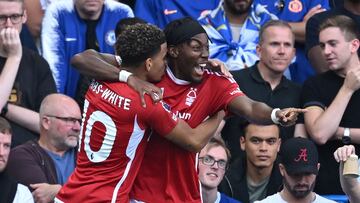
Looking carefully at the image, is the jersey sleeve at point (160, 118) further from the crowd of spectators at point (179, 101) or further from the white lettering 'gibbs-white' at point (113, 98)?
the white lettering 'gibbs-white' at point (113, 98)

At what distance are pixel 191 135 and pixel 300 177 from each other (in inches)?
72.5

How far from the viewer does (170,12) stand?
38.1ft

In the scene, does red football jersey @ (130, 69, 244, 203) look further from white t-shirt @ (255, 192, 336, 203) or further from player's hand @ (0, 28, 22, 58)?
player's hand @ (0, 28, 22, 58)

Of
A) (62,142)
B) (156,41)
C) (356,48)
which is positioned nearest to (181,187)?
(156,41)

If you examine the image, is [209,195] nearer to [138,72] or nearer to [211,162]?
[211,162]

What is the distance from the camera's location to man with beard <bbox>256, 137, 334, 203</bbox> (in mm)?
9398

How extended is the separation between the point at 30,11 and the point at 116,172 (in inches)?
164

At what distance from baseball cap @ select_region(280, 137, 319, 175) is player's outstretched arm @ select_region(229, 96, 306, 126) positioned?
1534 millimetres

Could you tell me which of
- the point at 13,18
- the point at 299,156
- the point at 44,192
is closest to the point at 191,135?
the point at 299,156

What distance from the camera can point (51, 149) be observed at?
10.0 m

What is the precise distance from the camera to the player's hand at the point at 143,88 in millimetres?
7621

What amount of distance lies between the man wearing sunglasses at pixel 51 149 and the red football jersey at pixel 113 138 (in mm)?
1533

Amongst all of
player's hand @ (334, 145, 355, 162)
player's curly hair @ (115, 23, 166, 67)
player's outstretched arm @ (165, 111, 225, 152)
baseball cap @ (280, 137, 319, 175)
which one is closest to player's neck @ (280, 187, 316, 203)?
baseball cap @ (280, 137, 319, 175)

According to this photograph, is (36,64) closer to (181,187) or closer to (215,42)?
(215,42)
